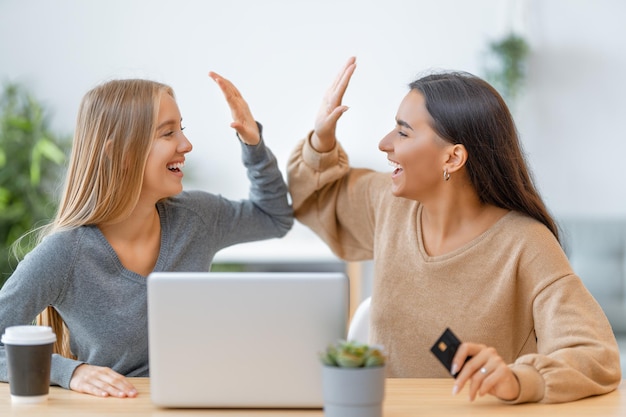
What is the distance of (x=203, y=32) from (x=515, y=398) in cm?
316

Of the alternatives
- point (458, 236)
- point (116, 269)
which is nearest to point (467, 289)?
point (458, 236)

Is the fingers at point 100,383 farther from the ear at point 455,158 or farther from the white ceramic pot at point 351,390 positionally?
the ear at point 455,158

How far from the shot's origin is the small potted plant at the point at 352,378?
4.26ft

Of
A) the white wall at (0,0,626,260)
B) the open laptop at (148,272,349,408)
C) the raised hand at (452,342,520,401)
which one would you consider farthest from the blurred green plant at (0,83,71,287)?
the raised hand at (452,342,520,401)

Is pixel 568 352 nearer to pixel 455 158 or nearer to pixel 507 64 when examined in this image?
pixel 455 158

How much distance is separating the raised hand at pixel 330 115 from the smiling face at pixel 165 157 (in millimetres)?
330

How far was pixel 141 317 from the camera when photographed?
188cm

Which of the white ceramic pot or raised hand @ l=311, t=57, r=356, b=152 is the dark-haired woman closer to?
raised hand @ l=311, t=57, r=356, b=152

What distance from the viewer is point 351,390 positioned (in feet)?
4.27

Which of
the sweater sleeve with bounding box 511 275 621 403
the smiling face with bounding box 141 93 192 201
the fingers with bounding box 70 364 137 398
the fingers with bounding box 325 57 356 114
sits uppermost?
the fingers with bounding box 325 57 356 114

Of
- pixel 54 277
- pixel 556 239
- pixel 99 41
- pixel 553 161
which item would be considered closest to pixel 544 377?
pixel 556 239

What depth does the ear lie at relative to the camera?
1.91 meters

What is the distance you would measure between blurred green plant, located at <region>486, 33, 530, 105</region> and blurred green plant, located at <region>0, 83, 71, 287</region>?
210cm

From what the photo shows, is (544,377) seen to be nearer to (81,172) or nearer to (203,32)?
(81,172)
